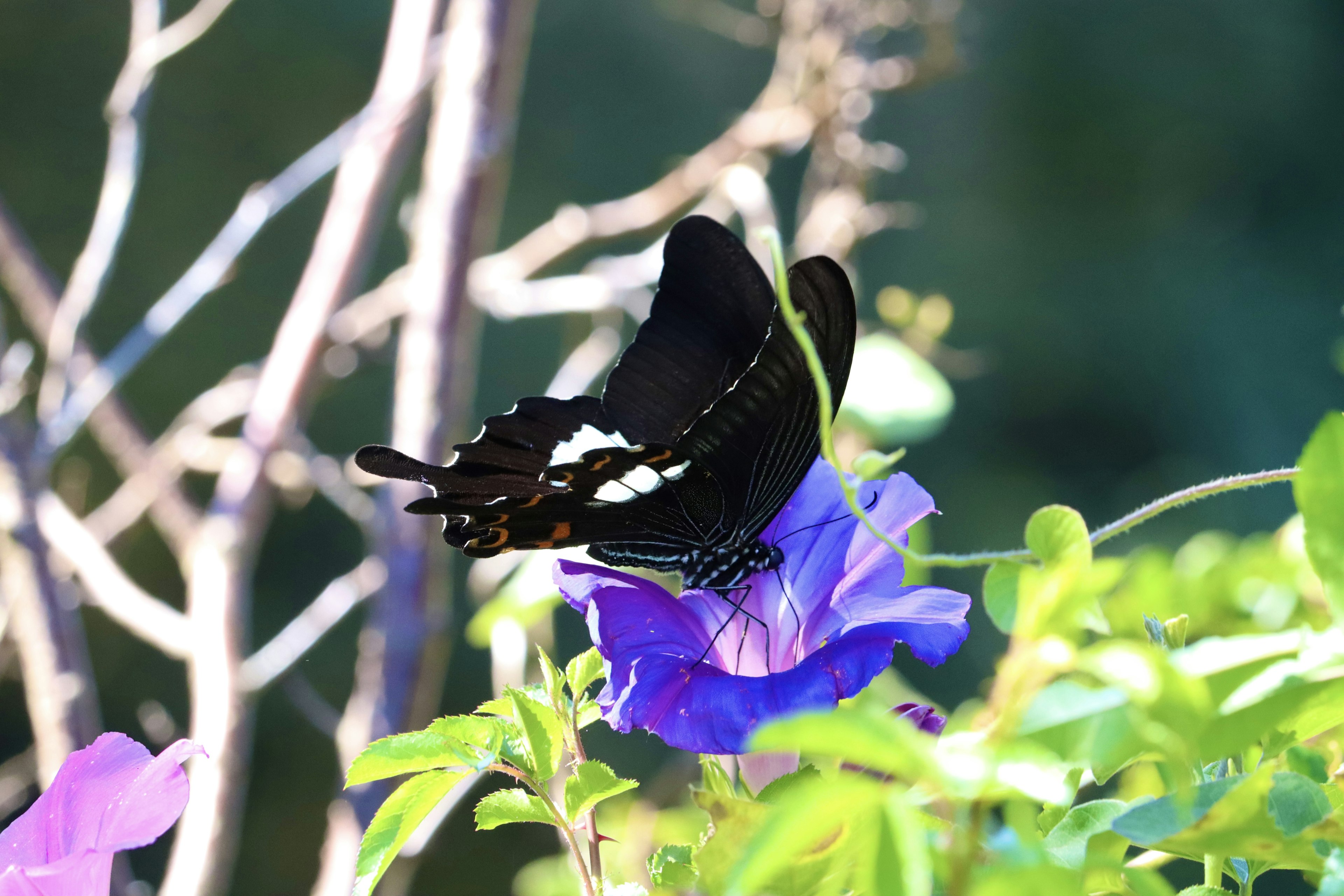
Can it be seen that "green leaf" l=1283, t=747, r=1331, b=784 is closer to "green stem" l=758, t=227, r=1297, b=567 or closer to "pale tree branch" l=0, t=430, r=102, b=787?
"green stem" l=758, t=227, r=1297, b=567

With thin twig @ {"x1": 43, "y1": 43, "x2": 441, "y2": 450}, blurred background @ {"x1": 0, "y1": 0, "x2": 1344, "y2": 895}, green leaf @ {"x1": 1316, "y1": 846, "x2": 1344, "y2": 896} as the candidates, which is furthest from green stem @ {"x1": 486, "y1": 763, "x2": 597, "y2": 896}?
blurred background @ {"x1": 0, "y1": 0, "x2": 1344, "y2": 895}

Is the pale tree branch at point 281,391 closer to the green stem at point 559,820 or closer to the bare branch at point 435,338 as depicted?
the bare branch at point 435,338

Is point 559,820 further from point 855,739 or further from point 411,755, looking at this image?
point 855,739

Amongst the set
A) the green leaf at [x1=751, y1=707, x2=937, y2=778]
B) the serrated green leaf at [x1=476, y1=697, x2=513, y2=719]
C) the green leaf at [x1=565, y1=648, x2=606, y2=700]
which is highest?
the green leaf at [x1=565, y1=648, x2=606, y2=700]

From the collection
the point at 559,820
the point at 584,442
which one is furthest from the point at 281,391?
the point at 559,820

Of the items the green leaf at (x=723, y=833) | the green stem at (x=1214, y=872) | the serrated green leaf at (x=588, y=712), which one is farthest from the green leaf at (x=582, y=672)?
the green stem at (x=1214, y=872)

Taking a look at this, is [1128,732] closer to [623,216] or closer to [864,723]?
[864,723]
